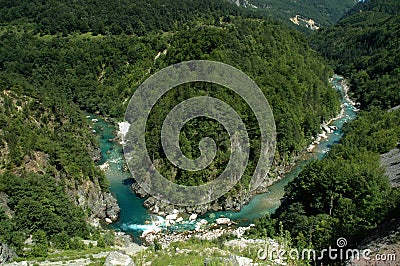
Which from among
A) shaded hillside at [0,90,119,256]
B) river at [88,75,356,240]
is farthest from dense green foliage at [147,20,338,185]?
shaded hillside at [0,90,119,256]

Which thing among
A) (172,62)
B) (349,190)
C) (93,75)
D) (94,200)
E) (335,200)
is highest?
(93,75)

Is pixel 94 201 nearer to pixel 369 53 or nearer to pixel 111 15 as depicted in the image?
pixel 111 15

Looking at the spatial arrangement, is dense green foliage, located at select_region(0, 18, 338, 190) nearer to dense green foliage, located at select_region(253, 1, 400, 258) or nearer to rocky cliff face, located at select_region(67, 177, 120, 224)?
rocky cliff face, located at select_region(67, 177, 120, 224)

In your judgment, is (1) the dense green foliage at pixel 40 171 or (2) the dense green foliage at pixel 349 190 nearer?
(2) the dense green foliage at pixel 349 190

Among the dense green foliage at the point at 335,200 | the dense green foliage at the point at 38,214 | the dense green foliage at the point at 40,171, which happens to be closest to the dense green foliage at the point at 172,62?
the dense green foliage at the point at 40,171

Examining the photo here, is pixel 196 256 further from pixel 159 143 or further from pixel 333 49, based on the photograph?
pixel 333 49

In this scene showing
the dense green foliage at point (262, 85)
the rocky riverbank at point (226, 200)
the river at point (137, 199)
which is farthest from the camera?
the dense green foliage at point (262, 85)

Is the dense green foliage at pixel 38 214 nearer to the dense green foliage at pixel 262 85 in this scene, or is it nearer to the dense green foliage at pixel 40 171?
the dense green foliage at pixel 40 171

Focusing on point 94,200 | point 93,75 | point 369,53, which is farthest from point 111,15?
point 94,200
